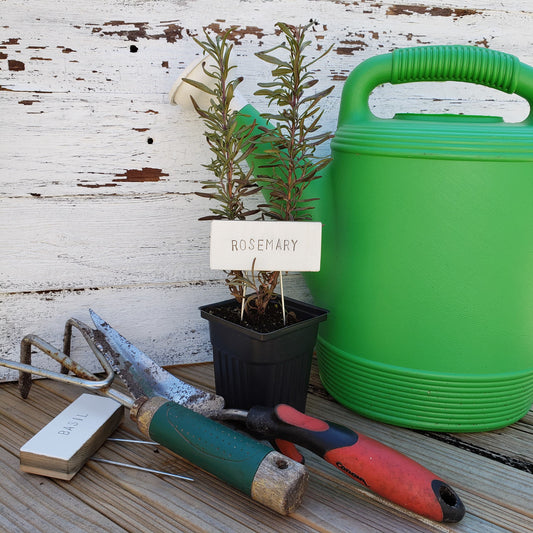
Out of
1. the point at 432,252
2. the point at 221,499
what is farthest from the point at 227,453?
the point at 432,252

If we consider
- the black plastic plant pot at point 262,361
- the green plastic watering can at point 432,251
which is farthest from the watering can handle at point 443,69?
the black plastic plant pot at point 262,361

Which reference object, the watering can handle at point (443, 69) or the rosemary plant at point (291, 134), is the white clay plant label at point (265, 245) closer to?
the rosemary plant at point (291, 134)

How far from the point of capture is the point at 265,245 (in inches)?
29.4

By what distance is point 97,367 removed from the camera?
988 millimetres

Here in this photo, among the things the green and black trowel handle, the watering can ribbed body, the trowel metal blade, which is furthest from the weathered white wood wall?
the green and black trowel handle

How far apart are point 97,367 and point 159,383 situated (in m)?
0.20

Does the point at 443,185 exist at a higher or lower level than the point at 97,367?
higher

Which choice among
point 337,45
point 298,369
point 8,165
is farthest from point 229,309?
point 337,45

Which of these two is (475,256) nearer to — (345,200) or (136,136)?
(345,200)

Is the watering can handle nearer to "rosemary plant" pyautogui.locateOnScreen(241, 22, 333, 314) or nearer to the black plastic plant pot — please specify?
"rosemary plant" pyautogui.locateOnScreen(241, 22, 333, 314)

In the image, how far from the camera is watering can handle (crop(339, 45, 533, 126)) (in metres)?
0.81

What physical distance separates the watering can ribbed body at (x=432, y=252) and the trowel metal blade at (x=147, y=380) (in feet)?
0.72

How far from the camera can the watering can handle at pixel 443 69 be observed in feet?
2.65

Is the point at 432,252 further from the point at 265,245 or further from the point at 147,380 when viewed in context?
the point at 147,380
